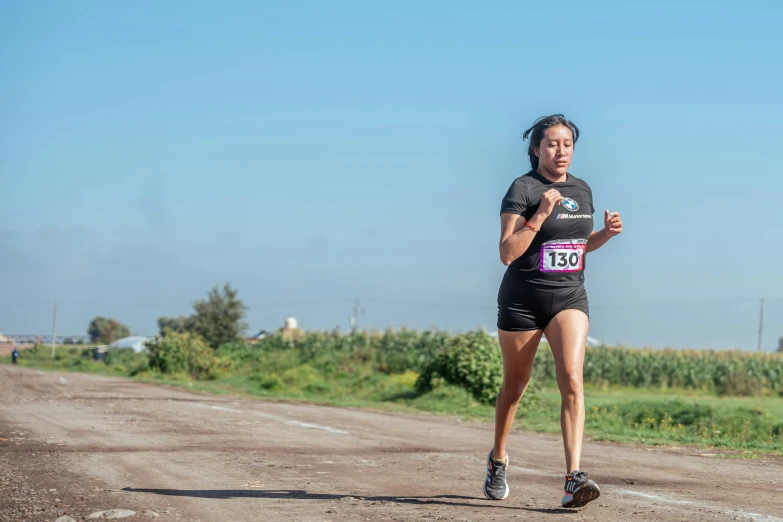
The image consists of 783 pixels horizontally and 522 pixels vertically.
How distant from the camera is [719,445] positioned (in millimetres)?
10828

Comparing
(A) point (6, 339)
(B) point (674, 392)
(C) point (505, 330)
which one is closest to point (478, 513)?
(C) point (505, 330)

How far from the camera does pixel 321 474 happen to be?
6.98 metres

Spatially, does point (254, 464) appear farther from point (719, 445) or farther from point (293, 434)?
point (719, 445)

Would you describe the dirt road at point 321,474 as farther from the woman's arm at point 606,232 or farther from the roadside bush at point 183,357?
the roadside bush at point 183,357

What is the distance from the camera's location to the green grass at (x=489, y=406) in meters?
12.9

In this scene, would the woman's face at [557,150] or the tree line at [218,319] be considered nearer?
the woman's face at [557,150]

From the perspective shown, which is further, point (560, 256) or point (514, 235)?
point (560, 256)

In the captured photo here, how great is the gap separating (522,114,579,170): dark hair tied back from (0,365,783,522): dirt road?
220 cm

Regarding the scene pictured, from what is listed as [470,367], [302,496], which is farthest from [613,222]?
[470,367]

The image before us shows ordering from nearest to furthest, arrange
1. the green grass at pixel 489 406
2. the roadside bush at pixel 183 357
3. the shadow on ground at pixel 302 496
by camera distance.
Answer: the shadow on ground at pixel 302 496, the green grass at pixel 489 406, the roadside bush at pixel 183 357

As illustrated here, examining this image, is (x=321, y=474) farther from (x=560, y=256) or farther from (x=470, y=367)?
(x=470, y=367)

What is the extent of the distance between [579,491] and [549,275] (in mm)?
1280

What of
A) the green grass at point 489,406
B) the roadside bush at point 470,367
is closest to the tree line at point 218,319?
the green grass at point 489,406

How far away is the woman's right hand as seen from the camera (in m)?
5.31
